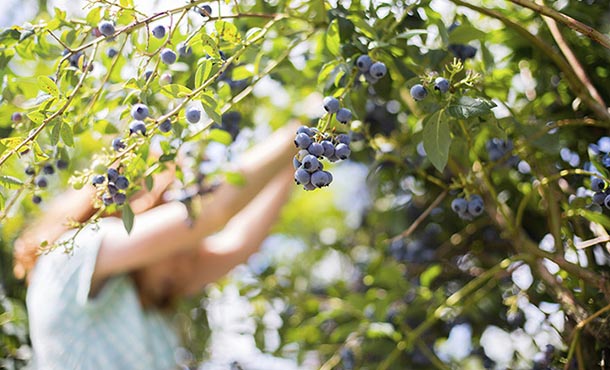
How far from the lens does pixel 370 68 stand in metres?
0.82

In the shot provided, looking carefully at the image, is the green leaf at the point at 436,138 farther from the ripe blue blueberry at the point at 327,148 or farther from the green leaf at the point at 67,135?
the green leaf at the point at 67,135

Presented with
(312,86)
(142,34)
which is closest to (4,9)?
(142,34)

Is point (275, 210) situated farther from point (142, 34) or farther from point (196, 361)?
point (142, 34)

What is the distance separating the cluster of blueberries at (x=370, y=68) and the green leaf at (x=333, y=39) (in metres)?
0.04

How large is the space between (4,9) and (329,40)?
1004 millimetres

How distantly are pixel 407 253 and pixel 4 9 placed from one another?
1.01m

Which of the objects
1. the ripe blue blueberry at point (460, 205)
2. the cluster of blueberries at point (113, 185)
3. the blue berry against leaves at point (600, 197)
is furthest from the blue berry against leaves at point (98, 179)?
the blue berry against leaves at point (600, 197)

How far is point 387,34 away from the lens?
884 millimetres

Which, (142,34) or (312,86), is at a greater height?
(142,34)

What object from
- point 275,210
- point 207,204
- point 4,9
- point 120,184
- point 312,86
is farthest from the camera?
point 275,210

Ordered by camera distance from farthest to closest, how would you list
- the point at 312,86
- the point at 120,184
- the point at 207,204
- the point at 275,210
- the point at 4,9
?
the point at 275,210 → the point at 4,9 → the point at 207,204 → the point at 312,86 → the point at 120,184

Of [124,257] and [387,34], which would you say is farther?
[124,257]

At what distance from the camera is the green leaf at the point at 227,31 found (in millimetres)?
782

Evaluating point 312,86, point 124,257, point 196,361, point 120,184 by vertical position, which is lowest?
point 196,361
